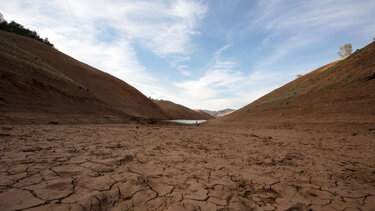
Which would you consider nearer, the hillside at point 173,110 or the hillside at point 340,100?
the hillside at point 340,100

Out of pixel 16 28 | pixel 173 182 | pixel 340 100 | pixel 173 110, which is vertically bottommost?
pixel 173 182

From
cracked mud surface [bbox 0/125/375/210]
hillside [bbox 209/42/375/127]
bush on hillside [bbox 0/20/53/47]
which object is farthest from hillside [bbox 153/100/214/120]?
cracked mud surface [bbox 0/125/375/210]

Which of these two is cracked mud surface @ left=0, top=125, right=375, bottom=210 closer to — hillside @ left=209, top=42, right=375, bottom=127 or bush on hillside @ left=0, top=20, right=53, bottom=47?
hillside @ left=209, top=42, right=375, bottom=127

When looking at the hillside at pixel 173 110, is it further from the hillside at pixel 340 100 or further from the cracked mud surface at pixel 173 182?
the cracked mud surface at pixel 173 182

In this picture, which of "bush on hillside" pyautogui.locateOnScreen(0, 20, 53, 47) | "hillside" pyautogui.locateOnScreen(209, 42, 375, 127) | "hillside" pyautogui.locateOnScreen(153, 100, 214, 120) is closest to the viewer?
"hillside" pyautogui.locateOnScreen(209, 42, 375, 127)

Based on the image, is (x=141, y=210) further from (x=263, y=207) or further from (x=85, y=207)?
(x=263, y=207)

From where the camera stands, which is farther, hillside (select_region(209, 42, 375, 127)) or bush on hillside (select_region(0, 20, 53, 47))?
bush on hillside (select_region(0, 20, 53, 47))

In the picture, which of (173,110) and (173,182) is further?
(173,110)

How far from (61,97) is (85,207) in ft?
36.4

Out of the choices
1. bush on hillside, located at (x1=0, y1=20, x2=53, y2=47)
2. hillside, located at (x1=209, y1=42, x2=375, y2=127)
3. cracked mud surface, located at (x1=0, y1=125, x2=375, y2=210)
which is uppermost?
bush on hillside, located at (x1=0, y1=20, x2=53, y2=47)

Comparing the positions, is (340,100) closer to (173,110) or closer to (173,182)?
(173,182)

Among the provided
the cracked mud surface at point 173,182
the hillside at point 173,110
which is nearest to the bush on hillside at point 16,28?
the hillside at point 173,110

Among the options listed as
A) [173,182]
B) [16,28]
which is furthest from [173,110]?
[173,182]

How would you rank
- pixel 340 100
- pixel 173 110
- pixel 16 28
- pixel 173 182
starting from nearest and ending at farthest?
pixel 173 182 < pixel 340 100 < pixel 16 28 < pixel 173 110
